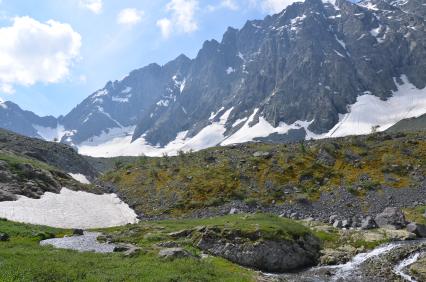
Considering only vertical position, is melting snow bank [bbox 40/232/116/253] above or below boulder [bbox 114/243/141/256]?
above

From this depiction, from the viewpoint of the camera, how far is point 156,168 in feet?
407

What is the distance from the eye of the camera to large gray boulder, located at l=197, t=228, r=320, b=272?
50969 mm

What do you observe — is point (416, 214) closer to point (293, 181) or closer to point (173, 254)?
point (293, 181)

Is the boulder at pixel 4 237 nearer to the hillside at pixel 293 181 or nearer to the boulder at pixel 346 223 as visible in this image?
the hillside at pixel 293 181

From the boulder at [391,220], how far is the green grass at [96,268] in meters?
33.8

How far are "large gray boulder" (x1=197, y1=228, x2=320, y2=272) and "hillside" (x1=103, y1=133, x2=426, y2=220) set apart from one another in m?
27.1

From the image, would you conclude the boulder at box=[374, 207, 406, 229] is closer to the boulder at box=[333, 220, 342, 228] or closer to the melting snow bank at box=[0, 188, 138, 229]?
the boulder at box=[333, 220, 342, 228]

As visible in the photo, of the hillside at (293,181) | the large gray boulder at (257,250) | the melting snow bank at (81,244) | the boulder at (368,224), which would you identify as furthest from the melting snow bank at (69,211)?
the boulder at (368,224)

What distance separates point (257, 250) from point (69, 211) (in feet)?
147

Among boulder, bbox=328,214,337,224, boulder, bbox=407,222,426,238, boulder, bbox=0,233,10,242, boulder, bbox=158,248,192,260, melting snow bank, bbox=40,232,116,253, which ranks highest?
boulder, bbox=0,233,10,242

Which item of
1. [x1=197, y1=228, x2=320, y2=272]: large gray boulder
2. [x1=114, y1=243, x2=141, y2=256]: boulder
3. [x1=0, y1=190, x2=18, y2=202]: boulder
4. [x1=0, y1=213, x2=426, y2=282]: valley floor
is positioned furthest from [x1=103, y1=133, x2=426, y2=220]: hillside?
[x1=114, y1=243, x2=141, y2=256]: boulder

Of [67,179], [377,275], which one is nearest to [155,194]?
[67,179]

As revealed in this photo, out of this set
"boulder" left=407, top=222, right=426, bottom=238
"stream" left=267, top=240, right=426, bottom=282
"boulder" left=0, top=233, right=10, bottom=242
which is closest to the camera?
"stream" left=267, top=240, right=426, bottom=282

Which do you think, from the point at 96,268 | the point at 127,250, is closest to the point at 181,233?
the point at 127,250
